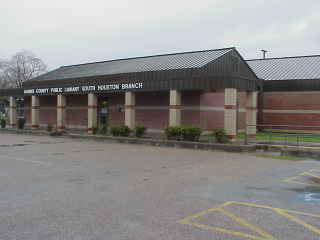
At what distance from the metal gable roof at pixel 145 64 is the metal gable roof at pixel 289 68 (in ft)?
25.3

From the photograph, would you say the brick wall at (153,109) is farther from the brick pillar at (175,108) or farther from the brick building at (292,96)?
the brick building at (292,96)

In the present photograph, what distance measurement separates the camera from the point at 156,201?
24.4 feet

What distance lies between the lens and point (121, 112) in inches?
1200

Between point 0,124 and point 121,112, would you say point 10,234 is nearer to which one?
point 121,112

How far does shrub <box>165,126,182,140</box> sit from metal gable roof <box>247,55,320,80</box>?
13.5 meters

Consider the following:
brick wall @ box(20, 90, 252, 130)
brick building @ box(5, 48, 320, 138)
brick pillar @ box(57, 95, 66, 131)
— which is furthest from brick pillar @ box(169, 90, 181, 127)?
brick pillar @ box(57, 95, 66, 131)

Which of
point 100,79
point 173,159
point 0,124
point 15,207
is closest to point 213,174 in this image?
point 173,159

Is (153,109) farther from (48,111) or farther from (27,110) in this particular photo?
(27,110)

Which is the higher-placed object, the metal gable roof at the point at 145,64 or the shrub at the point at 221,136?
the metal gable roof at the point at 145,64

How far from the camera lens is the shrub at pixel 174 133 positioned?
21.5 meters

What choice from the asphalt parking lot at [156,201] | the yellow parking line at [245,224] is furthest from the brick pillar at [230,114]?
the yellow parking line at [245,224]

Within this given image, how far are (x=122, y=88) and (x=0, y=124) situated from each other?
62.7 feet

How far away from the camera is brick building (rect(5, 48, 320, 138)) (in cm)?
2273

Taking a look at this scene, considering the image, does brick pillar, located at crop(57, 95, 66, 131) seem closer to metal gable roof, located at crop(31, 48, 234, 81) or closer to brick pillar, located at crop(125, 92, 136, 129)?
metal gable roof, located at crop(31, 48, 234, 81)
